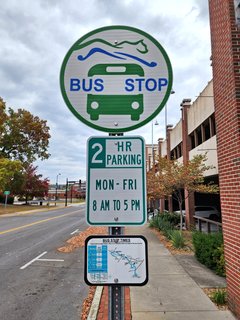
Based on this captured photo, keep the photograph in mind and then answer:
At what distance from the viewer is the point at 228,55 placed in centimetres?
481

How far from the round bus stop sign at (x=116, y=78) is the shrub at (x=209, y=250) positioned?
6293 mm

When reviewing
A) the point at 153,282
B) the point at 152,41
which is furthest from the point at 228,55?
the point at 153,282

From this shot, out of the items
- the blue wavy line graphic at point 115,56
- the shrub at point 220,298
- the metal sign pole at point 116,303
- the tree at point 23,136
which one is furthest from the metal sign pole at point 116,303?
the tree at point 23,136

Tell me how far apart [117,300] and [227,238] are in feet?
13.1

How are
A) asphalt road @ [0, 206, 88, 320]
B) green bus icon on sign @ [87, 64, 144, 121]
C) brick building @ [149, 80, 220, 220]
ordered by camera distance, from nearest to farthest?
1. green bus icon on sign @ [87, 64, 144, 121]
2. asphalt road @ [0, 206, 88, 320]
3. brick building @ [149, 80, 220, 220]

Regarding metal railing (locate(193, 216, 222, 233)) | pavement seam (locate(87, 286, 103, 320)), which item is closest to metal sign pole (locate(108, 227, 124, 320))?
pavement seam (locate(87, 286, 103, 320))

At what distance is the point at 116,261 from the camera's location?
142cm

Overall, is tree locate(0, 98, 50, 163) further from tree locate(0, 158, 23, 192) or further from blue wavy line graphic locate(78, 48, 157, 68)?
blue wavy line graphic locate(78, 48, 157, 68)

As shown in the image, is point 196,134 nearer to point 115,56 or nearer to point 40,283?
point 40,283

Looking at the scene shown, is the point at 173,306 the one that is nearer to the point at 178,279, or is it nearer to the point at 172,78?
the point at 178,279

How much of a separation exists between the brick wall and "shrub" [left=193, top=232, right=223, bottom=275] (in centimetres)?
235

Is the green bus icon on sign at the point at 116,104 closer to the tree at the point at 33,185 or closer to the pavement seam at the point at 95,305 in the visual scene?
the pavement seam at the point at 95,305

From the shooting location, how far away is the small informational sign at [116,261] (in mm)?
1419

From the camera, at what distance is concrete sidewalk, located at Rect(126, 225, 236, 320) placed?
4496 mm
